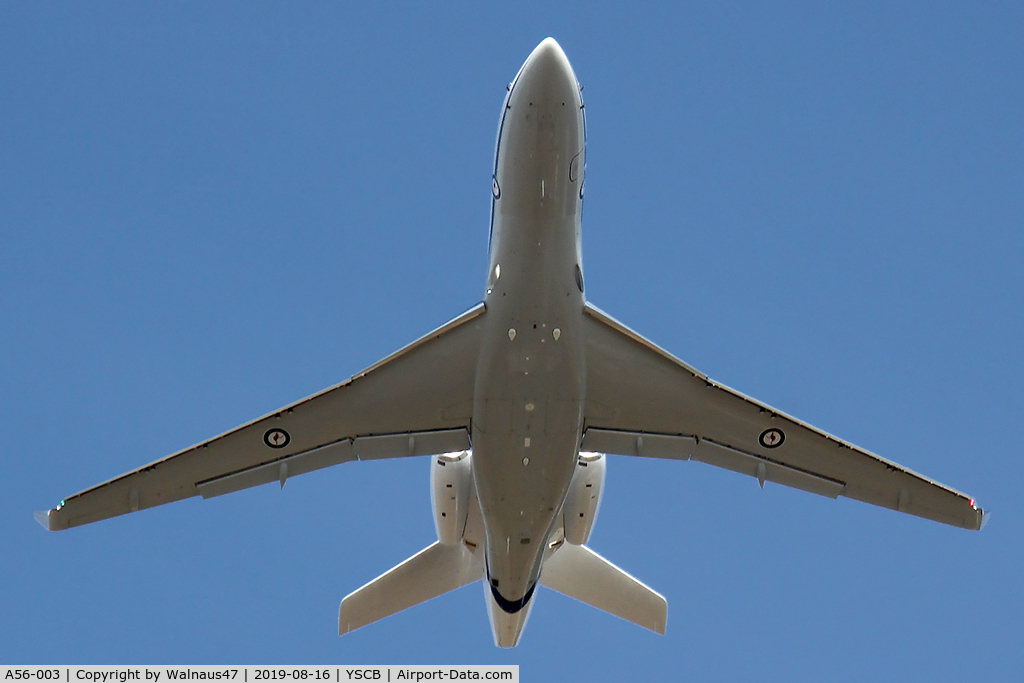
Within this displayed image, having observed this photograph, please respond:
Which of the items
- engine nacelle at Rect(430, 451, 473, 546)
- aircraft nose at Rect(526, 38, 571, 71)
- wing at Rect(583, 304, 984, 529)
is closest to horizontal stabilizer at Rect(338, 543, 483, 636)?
engine nacelle at Rect(430, 451, 473, 546)

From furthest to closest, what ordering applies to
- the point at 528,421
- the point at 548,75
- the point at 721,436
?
the point at 721,436 → the point at 528,421 → the point at 548,75

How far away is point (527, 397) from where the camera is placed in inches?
907

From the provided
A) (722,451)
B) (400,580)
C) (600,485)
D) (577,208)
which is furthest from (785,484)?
(400,580)

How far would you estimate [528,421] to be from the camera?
76.2ft

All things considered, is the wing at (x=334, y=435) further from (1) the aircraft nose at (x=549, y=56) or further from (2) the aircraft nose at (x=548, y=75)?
(1) the aircraft nose at (x=549, y=56)

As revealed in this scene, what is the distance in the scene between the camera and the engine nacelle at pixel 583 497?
26500 millimetres

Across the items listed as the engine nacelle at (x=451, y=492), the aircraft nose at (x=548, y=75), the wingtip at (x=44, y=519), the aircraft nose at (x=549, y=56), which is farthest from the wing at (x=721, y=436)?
the wingtip at (x=44, y=519)

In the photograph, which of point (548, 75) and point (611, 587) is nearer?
point (548, 75)

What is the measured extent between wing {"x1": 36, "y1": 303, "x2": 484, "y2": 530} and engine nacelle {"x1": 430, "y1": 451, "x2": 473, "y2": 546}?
143 cm

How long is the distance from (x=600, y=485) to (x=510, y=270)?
7.12m

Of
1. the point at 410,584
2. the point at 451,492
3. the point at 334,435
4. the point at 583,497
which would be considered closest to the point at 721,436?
the point at 583,497

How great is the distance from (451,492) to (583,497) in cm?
326
